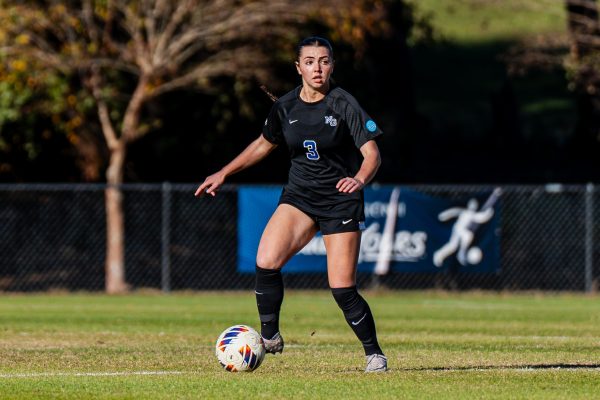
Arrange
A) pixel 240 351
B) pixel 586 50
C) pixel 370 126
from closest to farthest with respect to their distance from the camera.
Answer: pixel 370 126 → pixel 240 351 → pixel 586 50

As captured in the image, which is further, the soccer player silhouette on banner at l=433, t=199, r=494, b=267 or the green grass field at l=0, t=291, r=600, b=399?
the soccer player silhouette on banner at l=433, t=199, r=494, b=267

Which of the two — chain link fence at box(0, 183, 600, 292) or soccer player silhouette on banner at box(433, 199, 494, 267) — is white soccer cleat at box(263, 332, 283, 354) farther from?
chain link fence at box(0, 183, 600, 292)

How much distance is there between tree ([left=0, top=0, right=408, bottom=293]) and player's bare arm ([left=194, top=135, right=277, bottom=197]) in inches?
564

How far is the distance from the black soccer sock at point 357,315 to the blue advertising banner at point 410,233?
14.1 meters

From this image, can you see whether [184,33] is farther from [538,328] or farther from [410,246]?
[538,328]

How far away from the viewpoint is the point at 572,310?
1889cm

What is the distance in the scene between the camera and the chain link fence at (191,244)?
25.2 m

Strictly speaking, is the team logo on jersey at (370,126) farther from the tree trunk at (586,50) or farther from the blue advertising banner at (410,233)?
the tree trunk at (586,50)

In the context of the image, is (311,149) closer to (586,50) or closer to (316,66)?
(316,66)

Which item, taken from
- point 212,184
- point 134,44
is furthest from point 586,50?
point 212,184

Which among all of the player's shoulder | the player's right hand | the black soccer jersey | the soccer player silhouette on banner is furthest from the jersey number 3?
the soccer player silhouette on banner

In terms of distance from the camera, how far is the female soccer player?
Answer: 892 centimetres

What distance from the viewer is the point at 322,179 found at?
9078 mm

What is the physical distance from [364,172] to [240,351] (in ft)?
4.83
